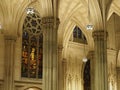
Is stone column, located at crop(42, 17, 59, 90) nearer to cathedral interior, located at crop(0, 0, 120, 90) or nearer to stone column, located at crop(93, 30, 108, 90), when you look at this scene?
cathedral interior, located at crop(0, 0, 120, 90)

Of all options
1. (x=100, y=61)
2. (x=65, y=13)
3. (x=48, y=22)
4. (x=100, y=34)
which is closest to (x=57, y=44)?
(x=100, y=34)

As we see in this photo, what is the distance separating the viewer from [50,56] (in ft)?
65.5

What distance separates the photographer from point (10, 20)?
26.4 meters

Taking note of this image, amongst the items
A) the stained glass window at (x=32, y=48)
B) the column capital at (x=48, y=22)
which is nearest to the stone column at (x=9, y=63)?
the stained glass window at (x=32, y=48)

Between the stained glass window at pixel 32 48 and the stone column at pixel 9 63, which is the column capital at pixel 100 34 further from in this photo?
the stone column at pixel 9 63

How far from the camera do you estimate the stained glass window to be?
2748cm

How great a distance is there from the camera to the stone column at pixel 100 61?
73.3ft

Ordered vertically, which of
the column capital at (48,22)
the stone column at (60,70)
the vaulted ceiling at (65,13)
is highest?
the vaulted ceiling at (65,13)

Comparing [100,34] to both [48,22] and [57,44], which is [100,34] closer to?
[57,44]

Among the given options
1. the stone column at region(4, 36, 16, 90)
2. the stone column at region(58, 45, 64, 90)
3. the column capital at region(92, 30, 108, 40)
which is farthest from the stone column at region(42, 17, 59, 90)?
the stone column at region(58, 45, 64, 90)

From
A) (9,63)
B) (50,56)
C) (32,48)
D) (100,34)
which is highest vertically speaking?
(100,34)

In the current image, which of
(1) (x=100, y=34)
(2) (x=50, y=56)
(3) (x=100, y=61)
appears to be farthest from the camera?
(1) (x=100, y=34)

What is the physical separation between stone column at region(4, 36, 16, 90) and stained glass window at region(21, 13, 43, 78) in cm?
149

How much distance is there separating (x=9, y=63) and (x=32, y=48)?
9.82ft
